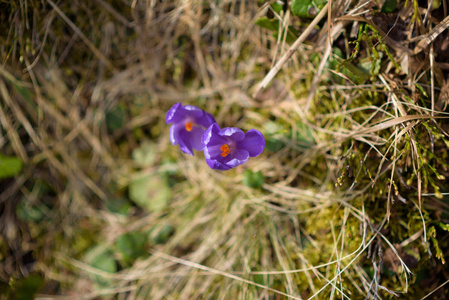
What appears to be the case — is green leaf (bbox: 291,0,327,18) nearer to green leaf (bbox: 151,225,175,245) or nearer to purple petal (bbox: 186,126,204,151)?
purple petal (bbox: 186,126,204,151)

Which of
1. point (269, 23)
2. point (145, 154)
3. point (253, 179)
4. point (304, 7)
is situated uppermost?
point (304, 7)

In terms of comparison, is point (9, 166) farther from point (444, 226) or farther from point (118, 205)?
point (444, 226)

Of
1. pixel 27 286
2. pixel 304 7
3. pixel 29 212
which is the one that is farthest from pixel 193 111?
pixel 27 286

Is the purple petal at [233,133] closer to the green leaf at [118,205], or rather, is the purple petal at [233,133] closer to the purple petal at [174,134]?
the purple petal at [174,134]

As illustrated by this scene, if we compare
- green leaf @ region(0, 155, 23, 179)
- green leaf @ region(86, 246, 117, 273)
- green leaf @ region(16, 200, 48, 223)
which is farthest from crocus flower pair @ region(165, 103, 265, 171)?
green leaf @ region(16, 200, 48, 223)

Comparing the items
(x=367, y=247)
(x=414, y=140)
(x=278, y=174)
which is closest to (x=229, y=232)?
(x=278, y=174)

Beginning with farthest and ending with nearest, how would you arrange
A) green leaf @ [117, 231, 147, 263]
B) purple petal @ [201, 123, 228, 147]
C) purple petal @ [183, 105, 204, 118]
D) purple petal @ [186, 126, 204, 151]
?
green leaf @ [117, 231, 147, 263] < purple petal @ [186, 126, 204, 151] < purple petal @ [183, 105, 204, 118] < purple petal @ [201, 123, 228, 147]

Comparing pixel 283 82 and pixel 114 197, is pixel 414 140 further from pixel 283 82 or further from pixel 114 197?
pixel 114 197
